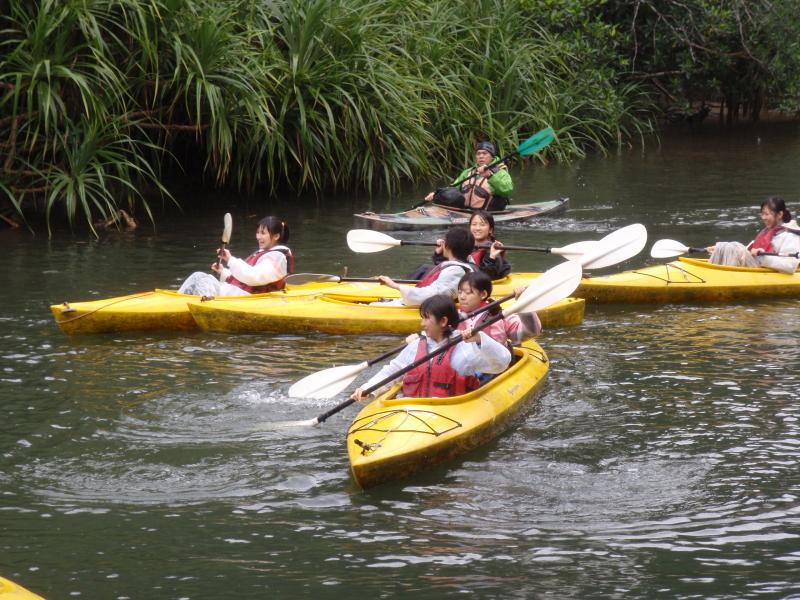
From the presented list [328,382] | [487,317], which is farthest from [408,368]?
[487,317]

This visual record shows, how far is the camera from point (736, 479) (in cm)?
516

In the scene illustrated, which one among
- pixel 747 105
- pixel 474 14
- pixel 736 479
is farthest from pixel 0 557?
pixel 747 105

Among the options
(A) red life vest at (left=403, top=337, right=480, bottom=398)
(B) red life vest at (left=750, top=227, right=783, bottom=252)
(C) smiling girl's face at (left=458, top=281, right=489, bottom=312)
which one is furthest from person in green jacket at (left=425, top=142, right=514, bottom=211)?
(A) red life vest at (left=403, top=337, right=480, bottom=398)

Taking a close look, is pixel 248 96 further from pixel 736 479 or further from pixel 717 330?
pixel 736 479

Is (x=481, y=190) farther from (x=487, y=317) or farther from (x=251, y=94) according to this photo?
(x=487, y=317)

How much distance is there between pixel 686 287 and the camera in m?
8.56

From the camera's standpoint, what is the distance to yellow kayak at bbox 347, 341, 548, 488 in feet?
16.5

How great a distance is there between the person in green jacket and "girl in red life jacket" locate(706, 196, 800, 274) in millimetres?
2956

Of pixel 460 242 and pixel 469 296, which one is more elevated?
pixel 460 242

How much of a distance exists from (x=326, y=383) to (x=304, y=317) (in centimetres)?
192

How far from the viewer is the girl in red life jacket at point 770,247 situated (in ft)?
28.4

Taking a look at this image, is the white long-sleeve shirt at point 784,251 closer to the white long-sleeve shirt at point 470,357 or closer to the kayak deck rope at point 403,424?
the white long-sleeve shirt at point 470,357

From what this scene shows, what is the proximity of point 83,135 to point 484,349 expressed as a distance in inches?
265

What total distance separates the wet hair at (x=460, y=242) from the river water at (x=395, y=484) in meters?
0.78
